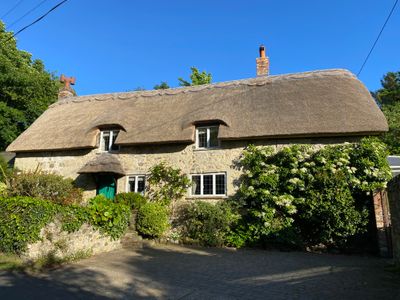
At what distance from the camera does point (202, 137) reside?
1264cm

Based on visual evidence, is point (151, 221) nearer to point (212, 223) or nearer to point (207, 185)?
point (212, 223)

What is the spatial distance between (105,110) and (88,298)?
11526 mm

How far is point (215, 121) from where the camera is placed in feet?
40.2

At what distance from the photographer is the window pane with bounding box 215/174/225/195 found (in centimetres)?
1173

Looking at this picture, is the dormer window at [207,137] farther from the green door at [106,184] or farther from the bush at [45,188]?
the bush at [45,188]

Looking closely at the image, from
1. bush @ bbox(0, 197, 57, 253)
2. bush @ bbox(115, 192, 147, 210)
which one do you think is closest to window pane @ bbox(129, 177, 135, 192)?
bush @ bbox(115, 192, 147, 210)

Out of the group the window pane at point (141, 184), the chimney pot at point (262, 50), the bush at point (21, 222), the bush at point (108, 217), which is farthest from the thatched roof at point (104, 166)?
the chimney pot at point (262, 50)

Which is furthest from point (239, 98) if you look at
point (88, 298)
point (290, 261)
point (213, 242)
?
point (88, 298)

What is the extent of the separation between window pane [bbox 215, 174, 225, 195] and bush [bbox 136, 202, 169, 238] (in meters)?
2.37

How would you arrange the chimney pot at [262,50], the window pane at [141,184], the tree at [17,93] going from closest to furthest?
the window pane at [141,184] → the chimney pot at [262,50] → the tree at [17,93]

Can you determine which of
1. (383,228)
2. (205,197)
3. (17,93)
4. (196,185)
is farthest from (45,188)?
(17,93)

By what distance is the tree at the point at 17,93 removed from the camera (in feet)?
75.2

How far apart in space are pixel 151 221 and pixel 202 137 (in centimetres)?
419

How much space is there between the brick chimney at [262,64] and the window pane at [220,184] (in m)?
7.34
